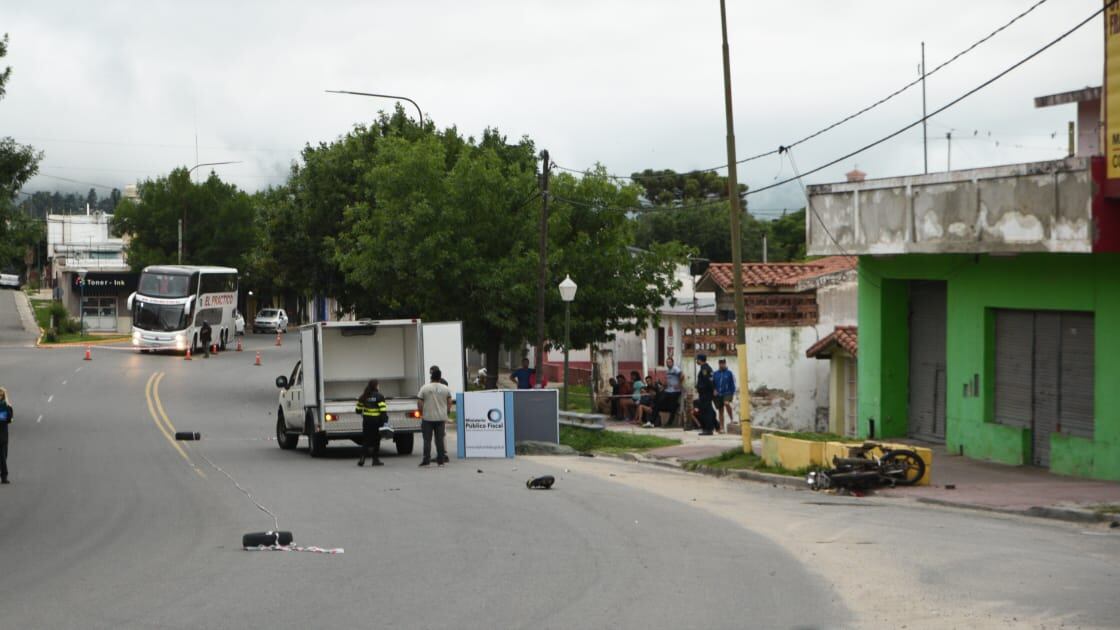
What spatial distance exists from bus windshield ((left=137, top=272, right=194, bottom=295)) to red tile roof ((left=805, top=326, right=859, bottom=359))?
3740 cm

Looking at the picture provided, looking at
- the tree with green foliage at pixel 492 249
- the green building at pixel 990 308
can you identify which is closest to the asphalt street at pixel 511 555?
the green building at pixel 990 308

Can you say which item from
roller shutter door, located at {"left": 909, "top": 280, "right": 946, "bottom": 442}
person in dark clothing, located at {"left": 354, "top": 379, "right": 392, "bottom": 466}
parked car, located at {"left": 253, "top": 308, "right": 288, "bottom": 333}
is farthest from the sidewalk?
parked car, located at {"left": 253, "top": 308, "right": 288, "bottom": 333}

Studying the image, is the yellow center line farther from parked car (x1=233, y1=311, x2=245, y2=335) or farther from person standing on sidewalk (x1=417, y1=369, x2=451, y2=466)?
parked car (x1=233, y1=311, x2=245, y2=335)

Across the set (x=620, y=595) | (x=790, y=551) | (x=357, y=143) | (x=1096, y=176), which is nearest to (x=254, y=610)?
(x=620, y=595)

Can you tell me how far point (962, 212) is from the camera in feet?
66.3

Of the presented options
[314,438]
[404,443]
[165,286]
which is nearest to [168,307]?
[165,286]

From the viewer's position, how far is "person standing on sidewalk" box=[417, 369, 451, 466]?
73.6 feet

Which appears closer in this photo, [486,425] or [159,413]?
[486,425]

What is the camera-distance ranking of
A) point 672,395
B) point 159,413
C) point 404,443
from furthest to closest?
point 159,413, point 672,395, point 404,443

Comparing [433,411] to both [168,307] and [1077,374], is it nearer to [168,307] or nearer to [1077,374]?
[1077,374]

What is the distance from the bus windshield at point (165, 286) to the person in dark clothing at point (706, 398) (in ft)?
129

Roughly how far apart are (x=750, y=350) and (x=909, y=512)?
2044 centimetres

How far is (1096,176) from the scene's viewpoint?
57.6ft

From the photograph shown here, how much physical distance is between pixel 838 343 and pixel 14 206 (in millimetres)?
20041
